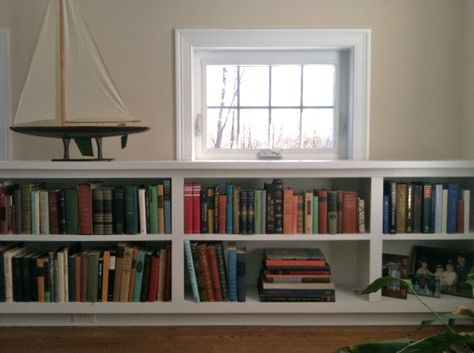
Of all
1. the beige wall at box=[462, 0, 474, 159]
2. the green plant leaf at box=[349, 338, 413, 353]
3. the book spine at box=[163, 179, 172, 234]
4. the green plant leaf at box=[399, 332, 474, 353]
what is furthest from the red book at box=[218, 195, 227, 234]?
the beige wall at box=[462, 0, 474, 159]

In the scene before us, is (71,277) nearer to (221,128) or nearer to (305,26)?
(221,128)

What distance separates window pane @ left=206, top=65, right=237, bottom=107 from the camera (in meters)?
2.27

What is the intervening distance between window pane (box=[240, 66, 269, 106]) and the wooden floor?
1.24m

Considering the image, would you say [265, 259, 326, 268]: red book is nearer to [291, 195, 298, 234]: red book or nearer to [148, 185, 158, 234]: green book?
[291, 195, 298, 234]: red book

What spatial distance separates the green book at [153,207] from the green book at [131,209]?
0.07 meters

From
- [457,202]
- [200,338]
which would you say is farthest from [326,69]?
[200,338]

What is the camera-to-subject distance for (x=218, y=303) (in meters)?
1.92

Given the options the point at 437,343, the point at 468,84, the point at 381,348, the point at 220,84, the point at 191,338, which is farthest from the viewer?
the point at 220,84

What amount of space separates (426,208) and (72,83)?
1.89 meters

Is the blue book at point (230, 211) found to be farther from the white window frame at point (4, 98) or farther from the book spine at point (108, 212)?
the white window frame at point (4, 98)

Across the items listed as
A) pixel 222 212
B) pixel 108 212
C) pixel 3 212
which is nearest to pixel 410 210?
pixel 222 212

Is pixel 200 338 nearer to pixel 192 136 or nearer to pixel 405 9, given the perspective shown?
pixel 192 136

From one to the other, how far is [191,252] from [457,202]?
134cm

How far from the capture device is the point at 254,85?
228cm
